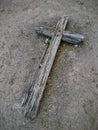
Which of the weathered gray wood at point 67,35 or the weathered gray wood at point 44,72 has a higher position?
the weathered gray wood at point 67,35

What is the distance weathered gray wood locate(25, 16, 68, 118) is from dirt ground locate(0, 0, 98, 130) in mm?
111

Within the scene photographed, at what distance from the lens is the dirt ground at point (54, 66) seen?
11.6 ft

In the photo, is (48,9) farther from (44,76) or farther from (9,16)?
(44,76)

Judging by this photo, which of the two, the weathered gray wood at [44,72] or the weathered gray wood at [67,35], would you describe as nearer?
the weathered gray wood at [44,72]

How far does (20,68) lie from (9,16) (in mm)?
1648

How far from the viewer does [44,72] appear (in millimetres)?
4016

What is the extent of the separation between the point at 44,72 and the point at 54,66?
30 centimetres

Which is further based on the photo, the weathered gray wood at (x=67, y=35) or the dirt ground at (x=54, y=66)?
the weathered gray wood at (x=67, y=35)

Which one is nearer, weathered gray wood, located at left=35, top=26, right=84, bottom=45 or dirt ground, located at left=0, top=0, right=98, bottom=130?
dirt ground, located at left=0, top=0, right=98, bottom=130

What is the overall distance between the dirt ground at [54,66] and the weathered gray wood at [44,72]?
111mm

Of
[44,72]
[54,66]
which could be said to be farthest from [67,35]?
[44,72]

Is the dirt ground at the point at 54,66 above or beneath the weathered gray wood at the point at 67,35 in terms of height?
beneath

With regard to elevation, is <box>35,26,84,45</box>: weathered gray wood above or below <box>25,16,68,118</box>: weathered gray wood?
above

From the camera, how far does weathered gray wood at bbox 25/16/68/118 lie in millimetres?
3586
